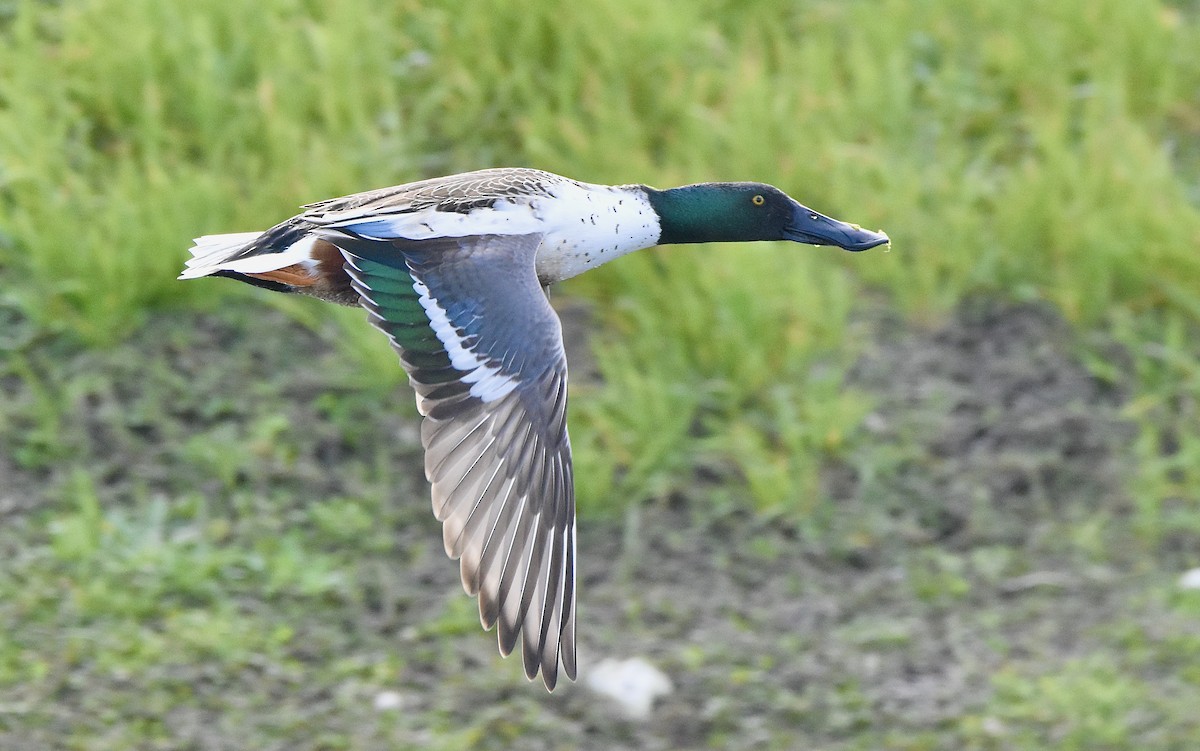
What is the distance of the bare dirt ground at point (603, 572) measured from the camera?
3.69 meters

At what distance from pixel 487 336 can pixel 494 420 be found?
14 cm

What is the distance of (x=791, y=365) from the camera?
14.3ft

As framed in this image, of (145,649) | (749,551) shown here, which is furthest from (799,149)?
(145,649)

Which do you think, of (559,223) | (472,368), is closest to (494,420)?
(472,368)

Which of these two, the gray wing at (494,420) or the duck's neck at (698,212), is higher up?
the duck's neck at (698,212)

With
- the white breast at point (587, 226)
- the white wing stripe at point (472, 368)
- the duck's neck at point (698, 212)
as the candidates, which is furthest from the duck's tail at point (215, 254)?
the duck's neck at point (698, 212)

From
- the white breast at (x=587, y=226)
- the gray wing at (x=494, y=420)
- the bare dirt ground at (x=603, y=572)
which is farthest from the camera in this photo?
the bare dirt ground at (x=603, y=572)

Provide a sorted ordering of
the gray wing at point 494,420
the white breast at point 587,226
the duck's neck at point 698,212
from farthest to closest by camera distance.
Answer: the duck's neck at point 698,212, the white breast at point 587,226, the gray wing at point 494,420

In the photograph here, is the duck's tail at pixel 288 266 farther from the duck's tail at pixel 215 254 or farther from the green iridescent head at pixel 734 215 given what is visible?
the green iridescent head at pixel 734 215

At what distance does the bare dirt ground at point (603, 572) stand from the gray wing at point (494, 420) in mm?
841

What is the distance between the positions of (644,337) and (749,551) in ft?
2.02

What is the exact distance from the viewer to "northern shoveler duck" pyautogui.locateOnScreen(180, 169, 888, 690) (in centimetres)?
290

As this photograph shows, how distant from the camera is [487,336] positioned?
295 centimetres

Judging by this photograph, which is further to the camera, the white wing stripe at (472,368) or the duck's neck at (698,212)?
the duck's neck at (698,212)
